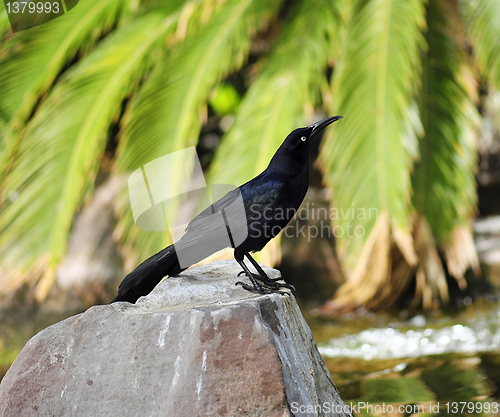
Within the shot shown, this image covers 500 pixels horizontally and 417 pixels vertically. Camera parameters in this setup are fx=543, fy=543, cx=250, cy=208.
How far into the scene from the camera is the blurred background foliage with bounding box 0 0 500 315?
17.5 feet

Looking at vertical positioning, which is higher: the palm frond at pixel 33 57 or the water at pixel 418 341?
the palm frond at pixel 33 57

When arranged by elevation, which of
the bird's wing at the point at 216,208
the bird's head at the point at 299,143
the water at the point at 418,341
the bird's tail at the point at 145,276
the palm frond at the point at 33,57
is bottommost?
the water at the point at 418,341

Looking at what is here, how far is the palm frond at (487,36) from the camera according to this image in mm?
5539

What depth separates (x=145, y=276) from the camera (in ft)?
9.73

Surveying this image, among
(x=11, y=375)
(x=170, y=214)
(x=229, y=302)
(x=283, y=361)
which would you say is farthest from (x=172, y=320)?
(x=170, y=214)

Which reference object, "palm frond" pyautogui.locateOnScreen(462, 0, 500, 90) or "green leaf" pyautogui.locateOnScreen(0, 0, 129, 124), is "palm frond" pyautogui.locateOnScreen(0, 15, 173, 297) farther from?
"palm frond" pyautogui.locateOnScreen(462, 0, 500, 90)

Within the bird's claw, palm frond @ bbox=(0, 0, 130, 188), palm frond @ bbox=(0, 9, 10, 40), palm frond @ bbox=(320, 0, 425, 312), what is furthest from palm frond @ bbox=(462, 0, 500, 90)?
palm frond @ bbox=(0, 9, 10, 40)

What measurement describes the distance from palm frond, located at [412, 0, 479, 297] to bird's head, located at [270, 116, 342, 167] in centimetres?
334

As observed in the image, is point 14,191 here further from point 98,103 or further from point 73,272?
A: point 73,272

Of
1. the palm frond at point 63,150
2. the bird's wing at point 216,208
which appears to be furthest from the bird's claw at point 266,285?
the palm frond at point 63,150

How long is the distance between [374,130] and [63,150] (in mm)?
3093

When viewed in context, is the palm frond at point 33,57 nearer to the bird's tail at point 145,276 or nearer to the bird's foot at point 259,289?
the bird's tail at point 145,276

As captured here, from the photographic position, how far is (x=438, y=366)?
A: 5012 millimetres

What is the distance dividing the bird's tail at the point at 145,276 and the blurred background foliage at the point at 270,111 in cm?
234
